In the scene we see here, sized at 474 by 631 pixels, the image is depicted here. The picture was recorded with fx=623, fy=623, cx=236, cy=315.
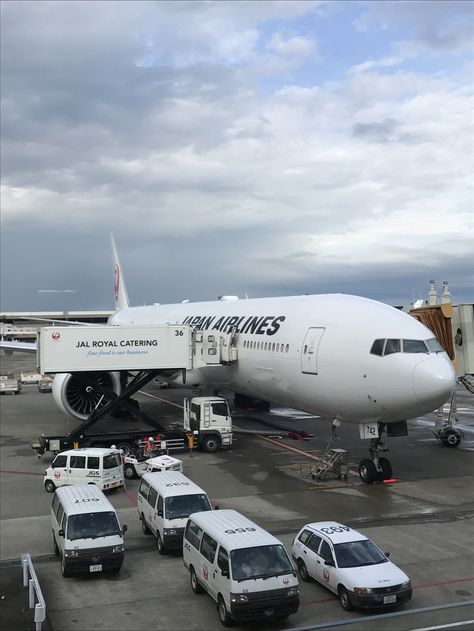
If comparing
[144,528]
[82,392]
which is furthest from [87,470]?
[82,392]

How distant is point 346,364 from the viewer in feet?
67.9

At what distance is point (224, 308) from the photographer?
33656mm

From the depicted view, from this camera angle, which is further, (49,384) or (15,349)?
(49,384)

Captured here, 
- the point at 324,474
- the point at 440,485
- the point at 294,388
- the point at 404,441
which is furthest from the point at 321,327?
the point at 404,441

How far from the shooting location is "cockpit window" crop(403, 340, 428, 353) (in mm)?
19833

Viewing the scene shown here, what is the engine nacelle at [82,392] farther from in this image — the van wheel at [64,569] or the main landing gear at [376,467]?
the van wheel at [64,569]

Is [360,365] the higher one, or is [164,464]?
[360,365]

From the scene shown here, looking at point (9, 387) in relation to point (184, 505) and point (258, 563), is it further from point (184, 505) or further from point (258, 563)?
point (258, 563)

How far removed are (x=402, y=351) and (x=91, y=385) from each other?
46.4 feet

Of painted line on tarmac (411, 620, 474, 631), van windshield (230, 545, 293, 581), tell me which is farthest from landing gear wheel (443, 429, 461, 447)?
van windshield (230, 545, 293, 581)

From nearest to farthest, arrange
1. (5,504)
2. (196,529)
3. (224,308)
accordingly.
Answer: (196,529)
(5,504)
(224,308)

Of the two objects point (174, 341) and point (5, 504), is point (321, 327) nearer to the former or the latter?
point (174, 341)

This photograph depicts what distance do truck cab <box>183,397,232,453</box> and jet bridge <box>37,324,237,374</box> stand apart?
206 cm

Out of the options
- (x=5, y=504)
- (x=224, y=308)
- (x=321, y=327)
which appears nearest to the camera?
(x=5, y=504)
